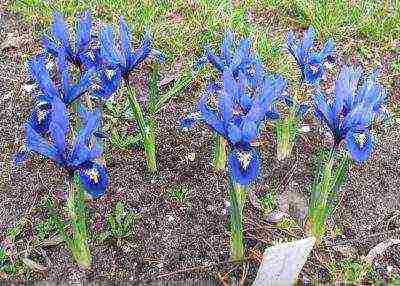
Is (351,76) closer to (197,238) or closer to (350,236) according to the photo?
(350,236)

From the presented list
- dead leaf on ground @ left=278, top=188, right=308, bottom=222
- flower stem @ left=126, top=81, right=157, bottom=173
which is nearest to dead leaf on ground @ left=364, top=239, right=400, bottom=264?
dead leaf on ground @ left=278, top=188, right=308, bottom=222

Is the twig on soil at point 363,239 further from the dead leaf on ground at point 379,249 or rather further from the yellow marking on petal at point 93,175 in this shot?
the yellow marking on petal at point 93,175

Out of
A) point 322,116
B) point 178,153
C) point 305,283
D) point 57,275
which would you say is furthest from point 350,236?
point 57,275

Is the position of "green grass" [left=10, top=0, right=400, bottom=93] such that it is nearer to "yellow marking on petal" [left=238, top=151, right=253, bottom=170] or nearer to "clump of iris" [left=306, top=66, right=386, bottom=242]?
"clump of iris" [left=306, top=66, right=386, bottom=242]

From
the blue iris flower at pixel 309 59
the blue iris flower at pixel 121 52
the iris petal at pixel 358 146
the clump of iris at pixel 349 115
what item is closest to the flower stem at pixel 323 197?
the clump of iris at pixel 349 115

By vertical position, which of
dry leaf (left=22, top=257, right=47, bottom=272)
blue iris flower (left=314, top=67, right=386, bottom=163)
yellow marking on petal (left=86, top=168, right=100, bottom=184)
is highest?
blue iris flower (left=314, top=67, right=386, bottom=163)

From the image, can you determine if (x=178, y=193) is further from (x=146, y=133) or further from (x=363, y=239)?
(x=363, y=239)

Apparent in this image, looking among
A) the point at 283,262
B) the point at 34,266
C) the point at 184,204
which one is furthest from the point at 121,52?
the point at 283,262
